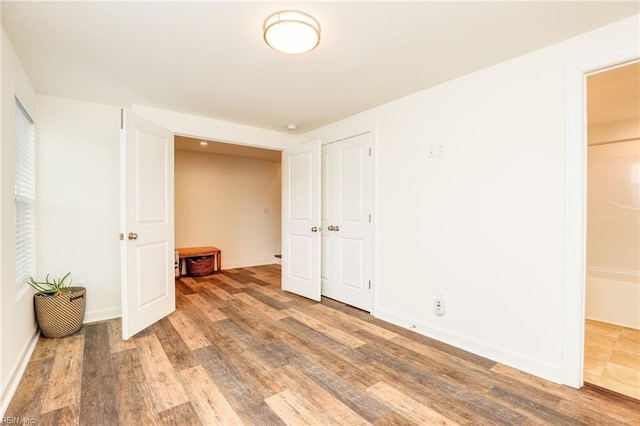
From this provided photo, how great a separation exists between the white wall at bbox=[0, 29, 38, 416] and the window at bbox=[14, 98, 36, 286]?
0.33 m

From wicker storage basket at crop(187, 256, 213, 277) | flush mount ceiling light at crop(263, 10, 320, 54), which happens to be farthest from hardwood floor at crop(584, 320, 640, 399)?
wicker storage basket at crop(187, 256, 213, 277)

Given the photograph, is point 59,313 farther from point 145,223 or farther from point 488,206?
point 488,206

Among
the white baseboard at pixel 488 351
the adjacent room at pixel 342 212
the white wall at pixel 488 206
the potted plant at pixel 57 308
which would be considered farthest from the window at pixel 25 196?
the white baseboard at pixel 488 351

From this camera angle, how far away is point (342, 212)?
12.0 ft

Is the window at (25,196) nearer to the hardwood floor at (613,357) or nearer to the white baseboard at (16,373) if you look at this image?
the white baseboard at (16,373)

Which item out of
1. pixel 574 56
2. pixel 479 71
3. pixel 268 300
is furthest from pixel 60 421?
pixel 574 56

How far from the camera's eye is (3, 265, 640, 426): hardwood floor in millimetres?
1627

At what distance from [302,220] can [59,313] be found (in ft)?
8.45

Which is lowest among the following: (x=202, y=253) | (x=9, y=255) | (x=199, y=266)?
(x=199, y=266)

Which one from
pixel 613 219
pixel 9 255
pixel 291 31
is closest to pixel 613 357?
pixel 613 219

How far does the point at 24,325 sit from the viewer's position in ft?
7.41

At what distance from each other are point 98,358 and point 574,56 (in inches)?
155

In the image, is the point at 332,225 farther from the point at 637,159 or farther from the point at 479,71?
the point at 637,159

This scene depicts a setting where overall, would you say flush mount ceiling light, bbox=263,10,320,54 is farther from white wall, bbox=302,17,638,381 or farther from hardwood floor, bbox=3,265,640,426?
hardwood floor, bbox=3,265,640,426
